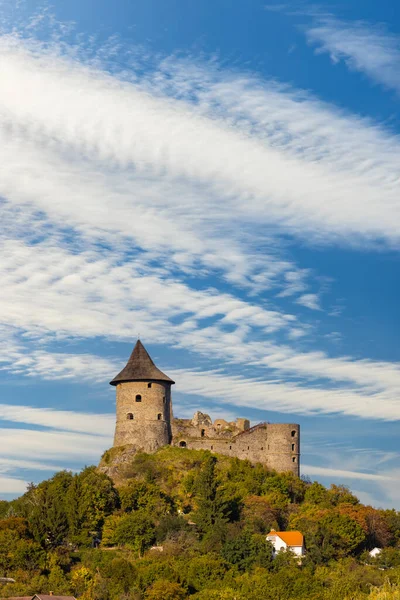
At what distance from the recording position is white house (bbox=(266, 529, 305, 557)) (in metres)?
77.8

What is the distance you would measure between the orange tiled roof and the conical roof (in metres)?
14.3

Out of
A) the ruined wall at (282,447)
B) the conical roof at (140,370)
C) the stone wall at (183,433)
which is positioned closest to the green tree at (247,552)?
the ruined wall at (282,447)

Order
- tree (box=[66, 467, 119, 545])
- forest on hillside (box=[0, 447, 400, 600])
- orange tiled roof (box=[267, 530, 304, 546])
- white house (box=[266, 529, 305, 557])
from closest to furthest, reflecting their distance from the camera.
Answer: forest on hillside (box=[0, 447, 400, 600]), white house (box=[266, 529, 305, 557]), orange tiled roof (box=[267, 530, 304, 546]), tree (box=[66, 467, 119, 545])

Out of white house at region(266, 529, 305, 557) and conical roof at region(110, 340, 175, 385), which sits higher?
conical roof at region(110, 340, 175, 385)

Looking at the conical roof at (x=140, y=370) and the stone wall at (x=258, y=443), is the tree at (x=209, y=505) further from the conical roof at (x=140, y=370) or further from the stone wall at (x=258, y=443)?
the conical roof at (x=140, y=370)

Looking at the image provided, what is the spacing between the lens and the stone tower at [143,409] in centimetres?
8631

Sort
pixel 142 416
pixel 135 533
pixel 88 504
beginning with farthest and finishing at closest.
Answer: pixel 142 416 < pixel 88 504 < pixel 135 533

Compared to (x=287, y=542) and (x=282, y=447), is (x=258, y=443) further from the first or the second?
(x=287, y=542)

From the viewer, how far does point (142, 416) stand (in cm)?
8638

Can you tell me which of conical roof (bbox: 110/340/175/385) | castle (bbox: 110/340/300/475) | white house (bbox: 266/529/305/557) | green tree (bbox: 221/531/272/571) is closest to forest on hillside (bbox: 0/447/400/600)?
green tree (bbox: 221/531/272/571)

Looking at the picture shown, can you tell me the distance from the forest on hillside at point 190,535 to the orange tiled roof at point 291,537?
0.63 m

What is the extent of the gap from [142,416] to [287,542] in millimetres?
14448

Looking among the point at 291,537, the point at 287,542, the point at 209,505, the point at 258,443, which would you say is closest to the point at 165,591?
the point at 209,505

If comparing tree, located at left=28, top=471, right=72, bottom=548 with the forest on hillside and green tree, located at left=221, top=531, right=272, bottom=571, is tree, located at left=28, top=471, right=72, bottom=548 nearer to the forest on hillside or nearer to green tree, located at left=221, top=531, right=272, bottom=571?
the forest on hillside
